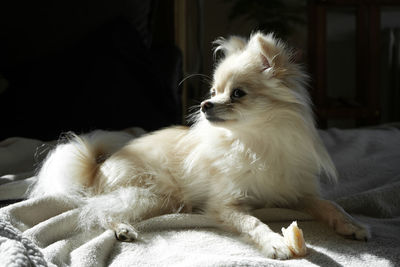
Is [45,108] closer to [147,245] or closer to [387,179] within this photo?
[147,245]

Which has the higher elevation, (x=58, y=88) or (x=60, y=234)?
(x=58, y=88)

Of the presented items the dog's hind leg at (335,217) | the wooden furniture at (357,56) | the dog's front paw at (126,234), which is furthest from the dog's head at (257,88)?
the wooden furniture at (357,56)

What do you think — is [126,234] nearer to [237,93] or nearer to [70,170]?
[70,170]

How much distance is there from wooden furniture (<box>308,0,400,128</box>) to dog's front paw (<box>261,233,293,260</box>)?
211 cm

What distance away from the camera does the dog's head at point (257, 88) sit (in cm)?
128

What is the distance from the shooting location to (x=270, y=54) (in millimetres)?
1327

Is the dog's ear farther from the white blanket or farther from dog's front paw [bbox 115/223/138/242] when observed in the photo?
dog's front paw [bbox 115/223/138/242]

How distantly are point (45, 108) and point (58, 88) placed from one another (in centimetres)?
11

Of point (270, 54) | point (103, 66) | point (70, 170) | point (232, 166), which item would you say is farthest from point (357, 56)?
point (70, 170)

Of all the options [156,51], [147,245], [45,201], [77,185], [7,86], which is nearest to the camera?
[147,245]

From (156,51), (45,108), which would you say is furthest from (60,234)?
(156,51)

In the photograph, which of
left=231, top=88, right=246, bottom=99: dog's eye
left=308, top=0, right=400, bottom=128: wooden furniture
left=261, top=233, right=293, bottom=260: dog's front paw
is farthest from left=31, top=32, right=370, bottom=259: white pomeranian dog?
left=308, top=0, right=400, bottom=128: wooden furniture

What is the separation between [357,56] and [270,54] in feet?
6.91

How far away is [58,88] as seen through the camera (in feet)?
7.02
